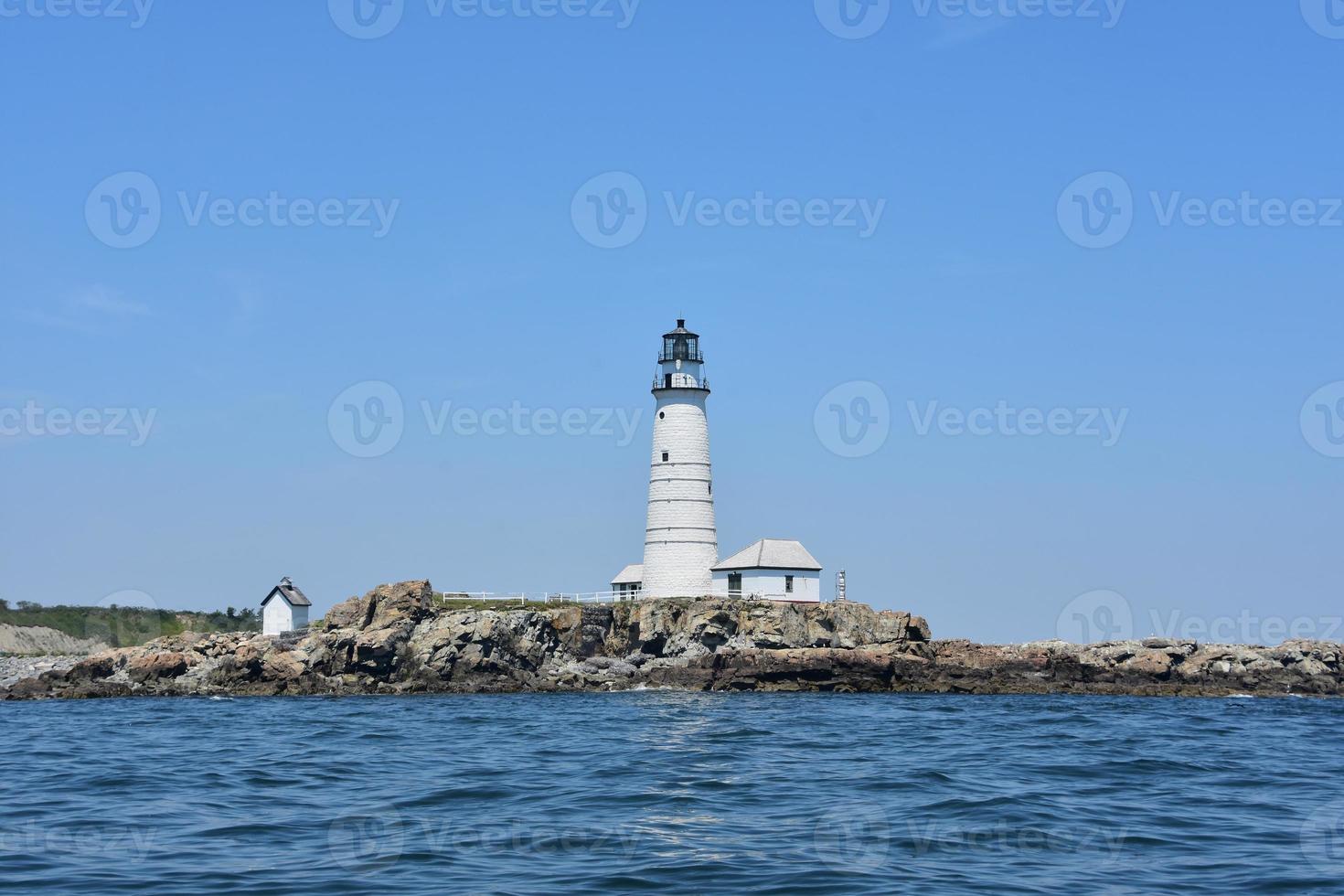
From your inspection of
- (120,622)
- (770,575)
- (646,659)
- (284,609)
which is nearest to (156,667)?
(284,609)

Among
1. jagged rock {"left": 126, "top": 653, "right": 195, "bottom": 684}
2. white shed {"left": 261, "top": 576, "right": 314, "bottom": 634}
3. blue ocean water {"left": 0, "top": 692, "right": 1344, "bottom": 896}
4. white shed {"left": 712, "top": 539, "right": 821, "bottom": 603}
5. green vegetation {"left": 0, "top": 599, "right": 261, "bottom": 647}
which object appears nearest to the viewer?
blue ocean water {"left": 0, "top": 692, "right": 1344, "bottom": 896}

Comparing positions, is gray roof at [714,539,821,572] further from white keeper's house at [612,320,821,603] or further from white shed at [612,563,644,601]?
white shed at [612,563,644,601]

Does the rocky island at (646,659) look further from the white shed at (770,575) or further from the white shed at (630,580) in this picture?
the white shed at (630,580)

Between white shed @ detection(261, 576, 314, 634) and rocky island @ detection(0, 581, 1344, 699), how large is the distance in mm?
2524

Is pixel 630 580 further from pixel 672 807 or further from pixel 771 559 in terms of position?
pixel 672 807

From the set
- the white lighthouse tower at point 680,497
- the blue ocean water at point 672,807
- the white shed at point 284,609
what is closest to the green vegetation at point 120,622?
the white shed at point 284,609

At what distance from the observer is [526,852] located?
17172mm

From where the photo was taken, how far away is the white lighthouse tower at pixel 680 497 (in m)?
63.1

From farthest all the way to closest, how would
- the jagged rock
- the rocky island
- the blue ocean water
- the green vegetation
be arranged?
1. the green vegetation
2. the jagged rock
3. the rocky island
4. the blue ocean water

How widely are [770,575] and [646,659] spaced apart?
757cm

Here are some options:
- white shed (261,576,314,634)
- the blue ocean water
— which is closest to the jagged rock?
white shed (261,576,314,634)

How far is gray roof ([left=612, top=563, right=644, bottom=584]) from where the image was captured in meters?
70.1

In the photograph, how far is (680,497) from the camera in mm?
63188

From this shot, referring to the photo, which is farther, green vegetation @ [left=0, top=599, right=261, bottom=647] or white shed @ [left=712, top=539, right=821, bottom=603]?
green vegetation @ [left=0, top=599, right=261, bottom=647]
